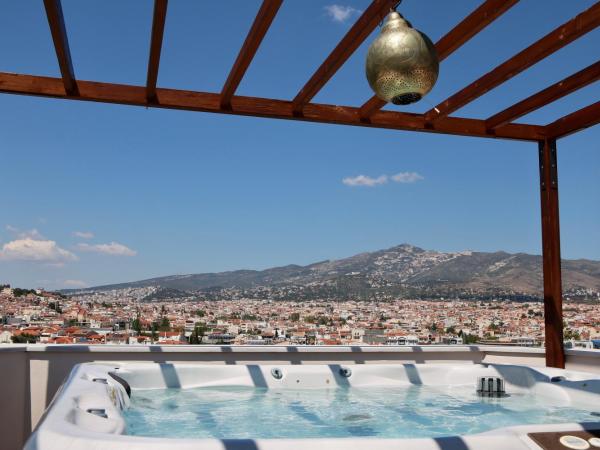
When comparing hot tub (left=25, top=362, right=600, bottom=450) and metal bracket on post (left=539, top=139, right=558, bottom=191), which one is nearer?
hot tub (left=25, top=362, right=600, bottom=450)

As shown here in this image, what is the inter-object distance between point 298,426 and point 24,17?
19.5 ft

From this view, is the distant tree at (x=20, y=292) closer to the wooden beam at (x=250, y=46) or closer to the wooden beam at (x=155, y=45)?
the wooden beam at (x=155, y=45)

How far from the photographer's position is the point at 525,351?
4855 mm

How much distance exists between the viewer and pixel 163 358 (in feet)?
14.4

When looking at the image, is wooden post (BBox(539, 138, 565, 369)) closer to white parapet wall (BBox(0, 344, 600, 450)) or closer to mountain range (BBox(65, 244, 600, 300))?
white parapet wall (BBox(0, 344, 600, 450))

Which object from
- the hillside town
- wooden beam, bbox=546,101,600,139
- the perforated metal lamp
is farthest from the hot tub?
wooden beam, bbox=546,101,600,139

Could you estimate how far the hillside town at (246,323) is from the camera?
4.73 metres

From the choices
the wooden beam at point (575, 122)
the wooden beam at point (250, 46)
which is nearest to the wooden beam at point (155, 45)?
the wooden beam at point (250, 46)

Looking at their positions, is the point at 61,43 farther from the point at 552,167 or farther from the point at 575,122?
the point at 552,167

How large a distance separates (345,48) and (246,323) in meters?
3.56

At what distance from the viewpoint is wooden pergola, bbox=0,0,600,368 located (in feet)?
9.78

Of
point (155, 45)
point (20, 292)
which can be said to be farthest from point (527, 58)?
point (20, 292)

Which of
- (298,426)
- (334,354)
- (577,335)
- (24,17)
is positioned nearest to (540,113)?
(577,335)

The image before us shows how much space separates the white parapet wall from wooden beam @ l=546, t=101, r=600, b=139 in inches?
65.1
